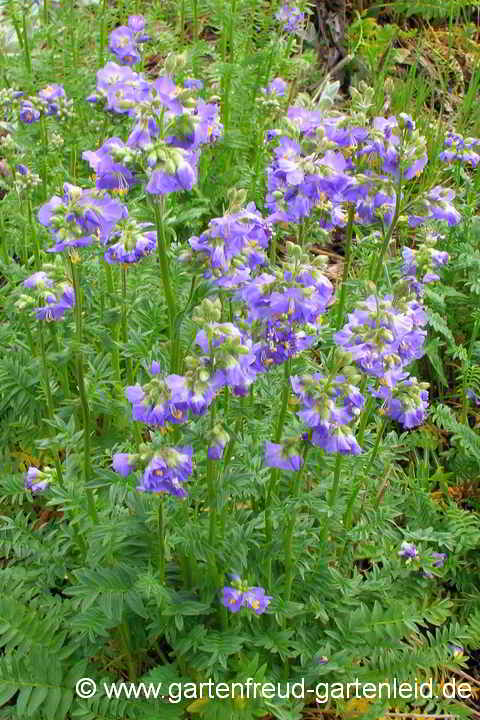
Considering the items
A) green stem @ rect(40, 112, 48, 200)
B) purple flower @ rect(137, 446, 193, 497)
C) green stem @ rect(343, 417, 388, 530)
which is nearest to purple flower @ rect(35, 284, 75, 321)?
purple flower @ rect(137, 446, 193, 497)

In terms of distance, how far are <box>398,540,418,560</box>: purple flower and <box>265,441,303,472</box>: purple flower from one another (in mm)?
918

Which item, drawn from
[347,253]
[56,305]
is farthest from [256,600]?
[347,253]

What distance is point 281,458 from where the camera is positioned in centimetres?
221

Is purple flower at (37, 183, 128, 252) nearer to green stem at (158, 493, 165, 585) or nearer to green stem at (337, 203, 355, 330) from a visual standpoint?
green stem at (158, 493, 165, 585)

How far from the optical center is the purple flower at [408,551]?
112 inches

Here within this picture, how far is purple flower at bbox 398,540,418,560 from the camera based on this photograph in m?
2.85

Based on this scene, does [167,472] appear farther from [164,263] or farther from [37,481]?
[37,481]

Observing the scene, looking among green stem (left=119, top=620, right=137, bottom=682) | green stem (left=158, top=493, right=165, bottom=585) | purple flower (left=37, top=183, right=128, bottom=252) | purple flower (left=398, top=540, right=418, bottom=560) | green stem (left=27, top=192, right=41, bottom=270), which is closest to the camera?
purple flower (left=37, top=183, right=128, bottom=252)

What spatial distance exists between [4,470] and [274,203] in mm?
1919

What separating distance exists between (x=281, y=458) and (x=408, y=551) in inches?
38.4

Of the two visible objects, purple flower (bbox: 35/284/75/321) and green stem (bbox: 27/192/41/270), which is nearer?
purple flower (bbox: 35/284/75/321)

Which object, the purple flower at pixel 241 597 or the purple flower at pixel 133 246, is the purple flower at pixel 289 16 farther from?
the purple flower at pixel 241 597

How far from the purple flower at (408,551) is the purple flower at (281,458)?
92 cm

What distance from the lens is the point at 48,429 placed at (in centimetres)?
319
